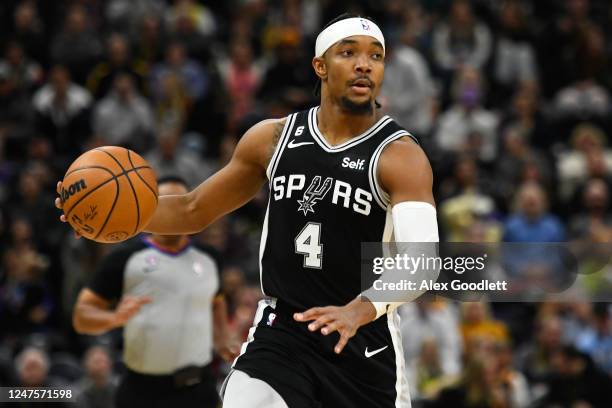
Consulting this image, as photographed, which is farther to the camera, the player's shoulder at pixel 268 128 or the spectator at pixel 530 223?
the spectator at pixel 530 223

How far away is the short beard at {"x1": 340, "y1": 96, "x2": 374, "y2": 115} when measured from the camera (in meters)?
6.50

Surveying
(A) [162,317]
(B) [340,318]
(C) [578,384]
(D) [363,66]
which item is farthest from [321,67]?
(C) [578,384]

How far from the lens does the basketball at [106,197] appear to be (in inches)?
256

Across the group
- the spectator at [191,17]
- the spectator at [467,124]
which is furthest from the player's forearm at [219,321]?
the spectator at [191,17]

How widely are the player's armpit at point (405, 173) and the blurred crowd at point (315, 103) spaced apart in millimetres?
5408

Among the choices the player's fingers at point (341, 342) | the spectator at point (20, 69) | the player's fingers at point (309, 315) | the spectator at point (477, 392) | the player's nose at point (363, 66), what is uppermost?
the spectator at point (20, 69)

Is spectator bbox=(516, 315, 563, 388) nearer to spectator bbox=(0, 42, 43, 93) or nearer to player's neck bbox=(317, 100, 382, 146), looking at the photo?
player's neck bbox=(317, 100, 382, 146)

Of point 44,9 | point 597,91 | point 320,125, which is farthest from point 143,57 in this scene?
point 320,125

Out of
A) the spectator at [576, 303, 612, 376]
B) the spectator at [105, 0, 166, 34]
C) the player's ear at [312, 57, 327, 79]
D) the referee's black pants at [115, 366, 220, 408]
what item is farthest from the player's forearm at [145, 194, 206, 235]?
the spectator at [105, 0, 166, 34]

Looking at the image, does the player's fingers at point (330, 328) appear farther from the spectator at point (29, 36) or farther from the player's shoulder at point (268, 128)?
the spectator at point (29, 36)

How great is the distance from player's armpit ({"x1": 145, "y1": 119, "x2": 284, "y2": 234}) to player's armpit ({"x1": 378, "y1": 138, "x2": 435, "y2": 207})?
76cm

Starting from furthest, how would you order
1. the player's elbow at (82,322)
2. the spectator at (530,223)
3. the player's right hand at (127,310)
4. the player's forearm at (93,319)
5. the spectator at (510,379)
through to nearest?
1. the spectator at (530,223)
2. the spectator at (510,379)
3. the player's elbow at (82,322)
4. the player's forearm at (93,319)
5. the player's right hand at (127,310)

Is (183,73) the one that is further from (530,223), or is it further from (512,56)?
(530,223)

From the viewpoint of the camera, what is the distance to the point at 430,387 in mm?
12500
